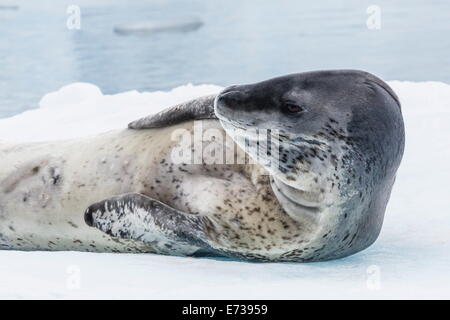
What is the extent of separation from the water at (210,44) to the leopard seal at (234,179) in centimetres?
555

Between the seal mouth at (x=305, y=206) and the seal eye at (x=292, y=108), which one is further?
the seal mouth at (x=305, y=206)

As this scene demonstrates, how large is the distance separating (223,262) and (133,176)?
48 centimetres

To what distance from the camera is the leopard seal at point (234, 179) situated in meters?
2.59

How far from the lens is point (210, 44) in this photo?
11.8 m

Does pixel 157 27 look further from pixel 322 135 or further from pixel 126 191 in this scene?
pixel 322 135

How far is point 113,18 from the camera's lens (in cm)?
1324

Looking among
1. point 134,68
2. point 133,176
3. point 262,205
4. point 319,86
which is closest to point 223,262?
point 262,205

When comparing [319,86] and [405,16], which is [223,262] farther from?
[405,16]

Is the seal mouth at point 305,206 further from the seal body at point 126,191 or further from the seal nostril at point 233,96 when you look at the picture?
the seal nostril at point 233,96

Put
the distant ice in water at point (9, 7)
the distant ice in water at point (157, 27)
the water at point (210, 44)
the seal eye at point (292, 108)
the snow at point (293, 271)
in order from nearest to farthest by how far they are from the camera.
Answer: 1. the snow at point (293, 271)
2. the seal eye at point (292, 108)
3. the water at point (210, 44)
4. the distant ice in water at point (157, 27)
5. the distant ice in water at point (9, 7)

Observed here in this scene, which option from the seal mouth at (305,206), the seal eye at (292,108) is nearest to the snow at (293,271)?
the seal mouth at (305,206)

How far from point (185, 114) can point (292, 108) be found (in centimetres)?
67

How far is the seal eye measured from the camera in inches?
102

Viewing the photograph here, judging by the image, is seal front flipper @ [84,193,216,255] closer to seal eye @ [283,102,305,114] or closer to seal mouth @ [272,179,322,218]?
seal mouth @ [272,179,322,218]
